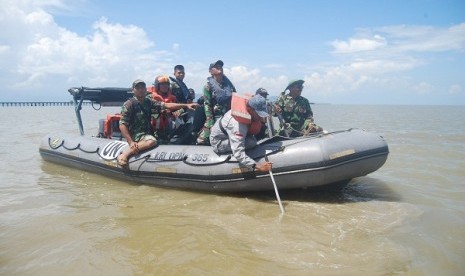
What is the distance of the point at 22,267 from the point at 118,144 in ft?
10.3

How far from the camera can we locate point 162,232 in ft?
11.8

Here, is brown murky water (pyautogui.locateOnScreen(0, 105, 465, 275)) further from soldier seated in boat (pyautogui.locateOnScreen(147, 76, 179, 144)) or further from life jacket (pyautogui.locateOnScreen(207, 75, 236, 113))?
life jacket (pyautogui.locateOnScreen(207, 75, 236, 113))

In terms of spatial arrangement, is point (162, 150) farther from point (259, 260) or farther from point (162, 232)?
point (259, 260)

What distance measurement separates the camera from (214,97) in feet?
17.9

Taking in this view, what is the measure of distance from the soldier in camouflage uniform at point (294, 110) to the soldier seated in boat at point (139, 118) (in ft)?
5.32

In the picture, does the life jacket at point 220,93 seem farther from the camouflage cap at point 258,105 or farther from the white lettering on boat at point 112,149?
the white lettering on boat at point 112,149

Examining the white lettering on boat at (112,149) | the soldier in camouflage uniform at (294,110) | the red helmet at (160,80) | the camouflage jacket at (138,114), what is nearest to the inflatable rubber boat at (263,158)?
the white lettering on boat at (112,149)

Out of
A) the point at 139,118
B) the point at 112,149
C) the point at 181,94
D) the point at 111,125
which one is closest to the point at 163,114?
the point at 139,118

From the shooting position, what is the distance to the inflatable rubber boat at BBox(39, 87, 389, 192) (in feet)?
14.5

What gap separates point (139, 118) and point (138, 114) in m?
0.07

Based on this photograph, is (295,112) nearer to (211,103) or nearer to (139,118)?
(211,103)

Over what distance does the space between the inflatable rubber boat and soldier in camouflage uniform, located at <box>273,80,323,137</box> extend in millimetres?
1398

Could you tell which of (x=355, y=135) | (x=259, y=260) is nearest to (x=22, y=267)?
(x=259, y=260)

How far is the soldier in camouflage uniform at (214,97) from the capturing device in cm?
539
